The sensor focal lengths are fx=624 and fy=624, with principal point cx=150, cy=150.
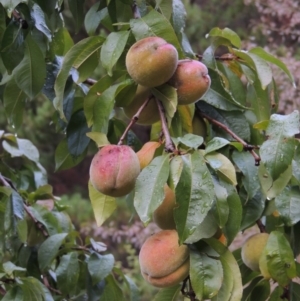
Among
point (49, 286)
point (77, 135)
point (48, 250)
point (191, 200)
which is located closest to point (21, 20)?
point (77, 135)

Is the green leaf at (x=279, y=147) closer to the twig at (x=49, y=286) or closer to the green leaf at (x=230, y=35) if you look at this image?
the green leaf at (x=230, y=35)

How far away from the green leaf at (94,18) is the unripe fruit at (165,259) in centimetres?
42

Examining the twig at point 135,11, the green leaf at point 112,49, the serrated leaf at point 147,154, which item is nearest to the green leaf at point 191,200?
the serrated leaf at point 147,154

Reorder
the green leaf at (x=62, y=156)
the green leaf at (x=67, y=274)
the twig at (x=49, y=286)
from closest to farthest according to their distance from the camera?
the green leaf at (x=62, y=156) < the green leaf at (x=67, y=274) < the twig at (x=49, y=286)

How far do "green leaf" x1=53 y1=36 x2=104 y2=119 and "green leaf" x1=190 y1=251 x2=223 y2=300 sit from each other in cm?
30

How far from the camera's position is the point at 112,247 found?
15.4 feet

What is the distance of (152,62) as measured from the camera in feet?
2.53

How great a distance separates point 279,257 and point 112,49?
1.17 ft

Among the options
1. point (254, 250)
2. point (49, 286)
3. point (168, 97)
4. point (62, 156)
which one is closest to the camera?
point (168, 97)

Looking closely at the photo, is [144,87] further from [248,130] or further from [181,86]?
[248,130]

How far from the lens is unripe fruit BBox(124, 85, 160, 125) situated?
2.78ft

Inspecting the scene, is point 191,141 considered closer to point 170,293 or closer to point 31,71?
point 170,293

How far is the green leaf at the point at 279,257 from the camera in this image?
83 centimetres

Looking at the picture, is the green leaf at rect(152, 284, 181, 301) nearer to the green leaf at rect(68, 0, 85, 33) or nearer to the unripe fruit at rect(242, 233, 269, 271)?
the unripe fruit at rect(242, 233, 269, 271)
